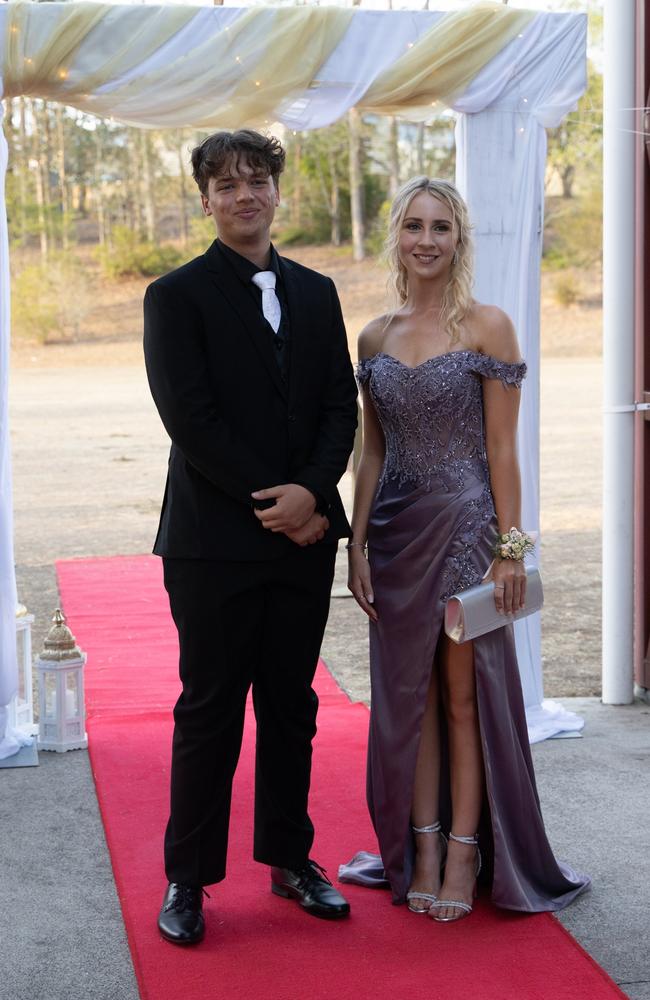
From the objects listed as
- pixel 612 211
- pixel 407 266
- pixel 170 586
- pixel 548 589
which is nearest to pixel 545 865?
pixel 170 586

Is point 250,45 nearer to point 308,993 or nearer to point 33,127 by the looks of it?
point 308,993

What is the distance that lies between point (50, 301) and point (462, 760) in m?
25.2

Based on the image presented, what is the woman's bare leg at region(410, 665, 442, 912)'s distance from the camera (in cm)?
332

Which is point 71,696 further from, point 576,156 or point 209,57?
point 576,156

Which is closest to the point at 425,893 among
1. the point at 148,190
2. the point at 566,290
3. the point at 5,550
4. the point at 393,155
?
the point at 5,550

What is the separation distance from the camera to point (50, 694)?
15.3ft

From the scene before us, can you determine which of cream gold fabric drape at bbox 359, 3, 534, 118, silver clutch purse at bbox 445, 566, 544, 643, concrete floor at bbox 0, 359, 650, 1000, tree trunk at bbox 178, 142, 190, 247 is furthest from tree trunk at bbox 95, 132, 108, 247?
silver clutch purse at bbox 445, 566, 544, 643

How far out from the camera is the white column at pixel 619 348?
515 centimetres

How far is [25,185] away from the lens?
30.8 meters

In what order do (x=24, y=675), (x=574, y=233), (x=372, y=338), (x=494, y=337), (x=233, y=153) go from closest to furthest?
(x=233, y=153) → (x=494, y=337) → (x=372, y=338) → (x=24, y=675) → (x=574, y=233)

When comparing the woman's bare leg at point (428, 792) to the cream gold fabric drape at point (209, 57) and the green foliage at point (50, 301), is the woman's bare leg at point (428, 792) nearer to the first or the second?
the cream gold fabric drape at point (209, 57)

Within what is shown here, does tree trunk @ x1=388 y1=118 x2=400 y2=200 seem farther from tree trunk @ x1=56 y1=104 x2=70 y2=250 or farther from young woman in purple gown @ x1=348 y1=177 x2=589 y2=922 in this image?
young woman in purple gown @ x1=348 y1=177 x2=589 y2=922

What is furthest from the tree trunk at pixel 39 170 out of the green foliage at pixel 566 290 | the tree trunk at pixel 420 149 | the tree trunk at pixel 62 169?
the green foliage at pixel 566 290

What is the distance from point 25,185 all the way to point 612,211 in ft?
90.8
